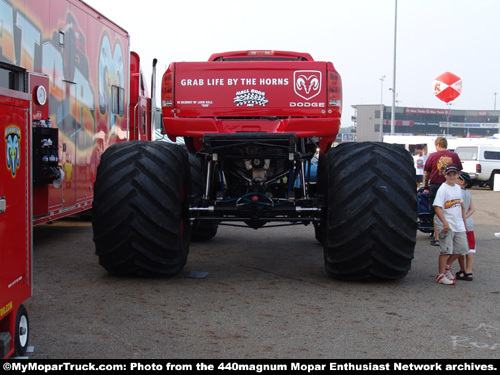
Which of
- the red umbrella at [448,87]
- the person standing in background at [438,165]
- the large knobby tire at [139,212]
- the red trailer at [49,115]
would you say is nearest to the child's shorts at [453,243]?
the large knobby tire at [139,212]

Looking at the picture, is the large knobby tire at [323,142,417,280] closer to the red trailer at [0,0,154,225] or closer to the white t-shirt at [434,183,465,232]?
the white t-shirt at [434,183,465,232]

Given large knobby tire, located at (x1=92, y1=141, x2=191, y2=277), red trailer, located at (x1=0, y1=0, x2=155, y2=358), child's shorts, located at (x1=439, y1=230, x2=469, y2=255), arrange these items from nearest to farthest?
red trailer, located at (x1=0, y1=0, x2=155, y2=358)
large knobby tire, located at (x1=92, y1=141, x2=191, y2=277)
child's shorts, located at (x1=439, y1=230, x2=469, y2=255)

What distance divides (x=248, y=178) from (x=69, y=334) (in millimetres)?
3039

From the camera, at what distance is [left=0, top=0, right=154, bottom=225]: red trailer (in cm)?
793

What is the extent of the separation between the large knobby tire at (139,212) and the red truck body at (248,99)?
21.8 inches

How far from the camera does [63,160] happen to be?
29.6 feet

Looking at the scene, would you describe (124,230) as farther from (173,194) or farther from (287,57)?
(287,57)

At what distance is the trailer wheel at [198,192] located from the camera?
31.0ft

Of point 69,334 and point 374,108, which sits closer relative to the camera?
point 69,334

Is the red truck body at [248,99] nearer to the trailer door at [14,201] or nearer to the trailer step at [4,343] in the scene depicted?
the trailer door at [14,201]

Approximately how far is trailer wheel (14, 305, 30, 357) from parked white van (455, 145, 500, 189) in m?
25.4

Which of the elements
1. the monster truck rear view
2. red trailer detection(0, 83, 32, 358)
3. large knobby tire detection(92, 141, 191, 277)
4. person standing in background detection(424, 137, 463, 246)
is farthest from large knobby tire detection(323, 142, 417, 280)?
person standing in background detection(424, 137, 463, 246)
